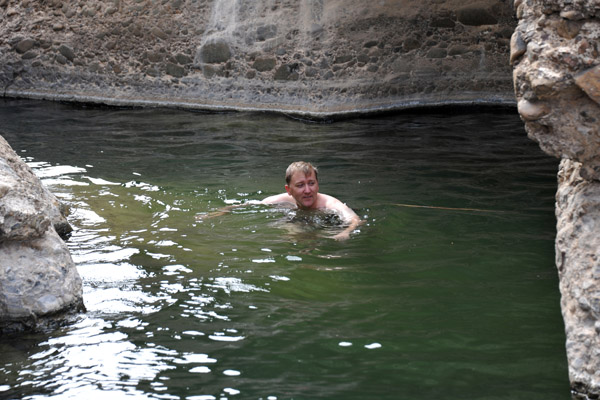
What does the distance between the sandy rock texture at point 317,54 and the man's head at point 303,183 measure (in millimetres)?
6754

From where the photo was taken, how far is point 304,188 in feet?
24.1

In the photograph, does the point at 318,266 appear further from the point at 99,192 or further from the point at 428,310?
the point at 99,192

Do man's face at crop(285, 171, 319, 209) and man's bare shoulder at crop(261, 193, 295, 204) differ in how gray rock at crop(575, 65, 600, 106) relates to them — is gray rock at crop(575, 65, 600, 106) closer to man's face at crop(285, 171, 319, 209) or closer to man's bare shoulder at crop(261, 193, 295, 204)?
man's face at crop(285, 171, 319, 209)

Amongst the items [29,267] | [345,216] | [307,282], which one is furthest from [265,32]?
[29,267]

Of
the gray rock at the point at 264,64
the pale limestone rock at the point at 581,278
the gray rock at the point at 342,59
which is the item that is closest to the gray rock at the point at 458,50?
the gray rock at the point at 342,59

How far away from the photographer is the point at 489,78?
48.1ft

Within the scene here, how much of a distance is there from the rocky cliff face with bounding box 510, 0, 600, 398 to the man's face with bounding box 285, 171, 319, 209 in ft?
12.6

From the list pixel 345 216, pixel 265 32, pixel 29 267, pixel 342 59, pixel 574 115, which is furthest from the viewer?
pixel 265 32

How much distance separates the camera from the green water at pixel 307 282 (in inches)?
159

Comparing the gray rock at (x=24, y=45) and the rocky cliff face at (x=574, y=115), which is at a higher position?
the gray rock at (x=24, y=45)

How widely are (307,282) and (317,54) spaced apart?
30.6 ft

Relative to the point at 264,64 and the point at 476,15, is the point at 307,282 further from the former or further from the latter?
the point at 476,15

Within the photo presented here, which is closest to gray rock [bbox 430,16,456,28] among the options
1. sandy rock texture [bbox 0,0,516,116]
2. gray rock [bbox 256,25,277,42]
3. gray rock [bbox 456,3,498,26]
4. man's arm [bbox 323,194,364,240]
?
sandy rock texture [bbox 0,0,516,116]

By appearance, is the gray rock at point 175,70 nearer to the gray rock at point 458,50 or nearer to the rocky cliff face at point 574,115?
the gray rock at point 458,50
